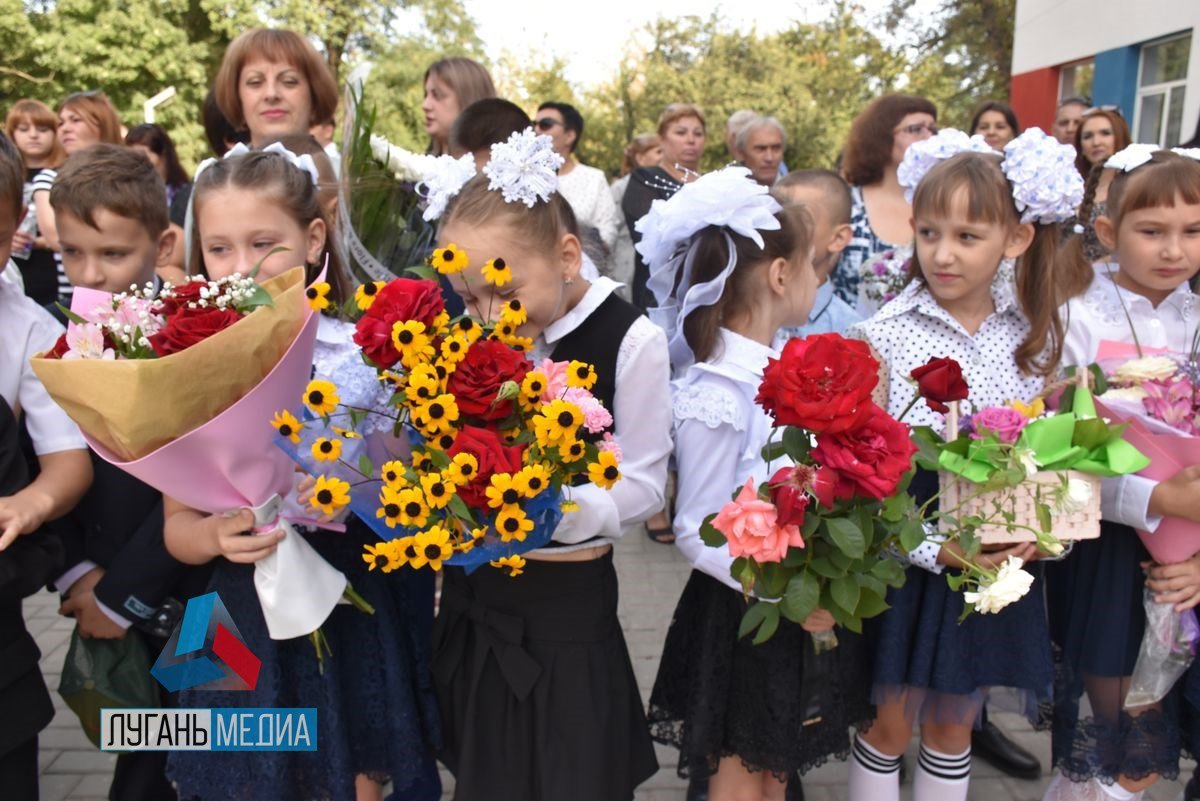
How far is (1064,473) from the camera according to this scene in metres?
2.07

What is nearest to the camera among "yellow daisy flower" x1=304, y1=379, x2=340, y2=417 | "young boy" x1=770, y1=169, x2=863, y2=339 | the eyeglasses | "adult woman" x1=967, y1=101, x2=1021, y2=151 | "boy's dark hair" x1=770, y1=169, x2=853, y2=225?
"yellow daisy flower" x1=304, y1=379, x2=340, y2=417

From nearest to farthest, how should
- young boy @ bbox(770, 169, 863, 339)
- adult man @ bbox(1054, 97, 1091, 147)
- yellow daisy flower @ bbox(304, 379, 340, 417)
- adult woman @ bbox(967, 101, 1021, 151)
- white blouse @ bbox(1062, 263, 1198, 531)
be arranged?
yellow daisy flower @ bbox(304, 379, 340, 417) → white blouse @ bbox(1062, 263, 1198, 531) → young boy @ bbox(770, 169, 863, 339) → adult woman @ bbox(967, 101, 1021, 151) → adult man @ bbox(1054, 97, 1091, 147)

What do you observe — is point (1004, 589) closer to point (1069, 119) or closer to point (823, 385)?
point (823, 385)

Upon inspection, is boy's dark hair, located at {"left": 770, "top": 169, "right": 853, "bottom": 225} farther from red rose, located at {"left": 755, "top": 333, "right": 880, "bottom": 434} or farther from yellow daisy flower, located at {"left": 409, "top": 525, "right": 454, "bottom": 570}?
yellow daisy flower, located at {"left": 409, "top": 525, "right": 454, "bottom": 570}

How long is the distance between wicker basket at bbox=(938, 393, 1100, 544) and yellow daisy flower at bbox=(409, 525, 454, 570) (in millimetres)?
1122

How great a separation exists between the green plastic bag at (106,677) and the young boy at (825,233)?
2455mm

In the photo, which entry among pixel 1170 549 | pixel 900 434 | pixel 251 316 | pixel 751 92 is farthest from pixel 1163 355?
pixel 751 92

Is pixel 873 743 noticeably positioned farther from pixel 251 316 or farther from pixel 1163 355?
pixel 251 316

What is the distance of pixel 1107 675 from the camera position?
2.49m

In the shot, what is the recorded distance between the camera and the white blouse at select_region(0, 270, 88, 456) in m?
2.20

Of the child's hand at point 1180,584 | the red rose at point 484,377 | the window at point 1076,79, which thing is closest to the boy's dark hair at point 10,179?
the red rose at point 484,377

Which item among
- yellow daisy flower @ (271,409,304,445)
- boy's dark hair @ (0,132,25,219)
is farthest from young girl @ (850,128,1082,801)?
boy's dark hair @ (0,132,25,219)

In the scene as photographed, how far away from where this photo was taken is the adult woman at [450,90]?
4.24 m

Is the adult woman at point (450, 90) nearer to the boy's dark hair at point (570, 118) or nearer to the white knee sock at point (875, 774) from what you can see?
the boy's dark hair at point (570, 118)
